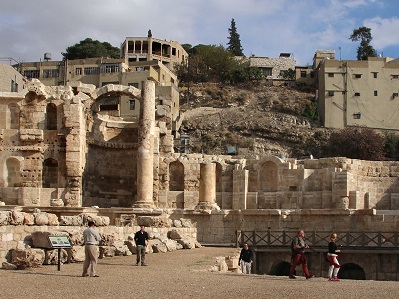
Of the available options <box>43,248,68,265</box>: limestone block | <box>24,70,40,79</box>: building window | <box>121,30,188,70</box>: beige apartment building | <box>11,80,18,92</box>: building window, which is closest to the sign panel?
<box>43,248,68,265</box>: limestone block

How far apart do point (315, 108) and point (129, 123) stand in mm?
37138

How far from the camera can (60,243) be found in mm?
19547

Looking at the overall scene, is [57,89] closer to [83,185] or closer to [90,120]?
[90,120]

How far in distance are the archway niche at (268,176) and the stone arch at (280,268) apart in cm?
1042

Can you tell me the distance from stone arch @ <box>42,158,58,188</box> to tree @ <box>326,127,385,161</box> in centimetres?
3468

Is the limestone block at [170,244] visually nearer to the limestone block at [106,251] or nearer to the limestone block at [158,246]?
the limestone block at [158,246]

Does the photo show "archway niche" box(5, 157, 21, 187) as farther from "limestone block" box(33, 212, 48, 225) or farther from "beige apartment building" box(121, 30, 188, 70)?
"beige apartment building" box(121, 30, 188, 70)

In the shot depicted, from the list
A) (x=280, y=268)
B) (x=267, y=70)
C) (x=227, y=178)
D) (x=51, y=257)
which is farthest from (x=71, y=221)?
(x=267, y=70)

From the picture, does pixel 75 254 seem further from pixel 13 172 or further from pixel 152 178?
pixel 13 172

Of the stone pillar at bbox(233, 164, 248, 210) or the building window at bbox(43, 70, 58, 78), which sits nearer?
the stone pillar at bbox(233, 164, 248, 210)

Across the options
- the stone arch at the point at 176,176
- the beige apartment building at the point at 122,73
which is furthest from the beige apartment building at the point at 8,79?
the beige apartment building at the point at 122,73

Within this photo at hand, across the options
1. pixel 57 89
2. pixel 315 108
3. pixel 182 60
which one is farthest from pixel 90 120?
pixel 182 60

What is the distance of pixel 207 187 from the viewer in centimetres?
4169

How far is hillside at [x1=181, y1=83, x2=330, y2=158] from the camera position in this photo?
72.6 metres
